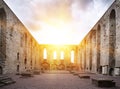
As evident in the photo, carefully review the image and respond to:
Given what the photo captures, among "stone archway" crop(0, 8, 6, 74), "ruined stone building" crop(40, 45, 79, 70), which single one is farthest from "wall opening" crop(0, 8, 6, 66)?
"ruined stone building" crop(40, 45, 79, 70)

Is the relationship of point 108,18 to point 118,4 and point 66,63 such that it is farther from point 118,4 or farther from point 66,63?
point 66,63

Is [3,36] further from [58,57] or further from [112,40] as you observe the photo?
[58,57]

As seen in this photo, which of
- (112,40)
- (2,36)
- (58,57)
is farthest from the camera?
(58,57)

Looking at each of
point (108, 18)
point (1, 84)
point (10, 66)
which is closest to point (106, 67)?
point (108, 18)

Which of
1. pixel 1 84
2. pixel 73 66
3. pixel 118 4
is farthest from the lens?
pixel 73 66

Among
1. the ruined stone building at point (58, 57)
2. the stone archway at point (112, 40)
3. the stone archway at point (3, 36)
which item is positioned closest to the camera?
the stone archway at point (3, 36)

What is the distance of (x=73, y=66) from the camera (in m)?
46.4

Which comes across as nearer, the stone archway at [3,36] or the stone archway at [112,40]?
the stone archway at [3,36]

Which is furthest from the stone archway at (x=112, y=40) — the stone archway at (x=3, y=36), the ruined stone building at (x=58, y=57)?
the ruined stone building at (x=58, y=57)

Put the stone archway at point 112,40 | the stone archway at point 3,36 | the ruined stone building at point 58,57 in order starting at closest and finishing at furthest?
1. the stone archway at point 3,36
2. the stone archway at point 112,40
3. the ruined stone building at point 58,57

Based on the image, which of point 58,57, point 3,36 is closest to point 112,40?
point 3,36

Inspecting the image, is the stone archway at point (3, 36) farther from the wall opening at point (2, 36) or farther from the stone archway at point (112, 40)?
the stone archway at point (112, 40)

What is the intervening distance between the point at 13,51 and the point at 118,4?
39.8 ft

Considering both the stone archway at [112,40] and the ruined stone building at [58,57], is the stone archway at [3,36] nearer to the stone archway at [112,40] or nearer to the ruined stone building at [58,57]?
the stone archway at [112,40]
